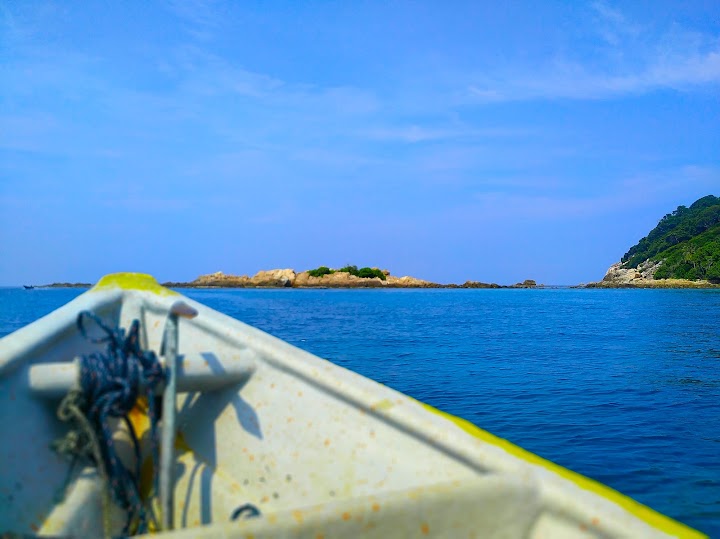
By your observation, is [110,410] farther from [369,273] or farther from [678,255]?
[678,255]

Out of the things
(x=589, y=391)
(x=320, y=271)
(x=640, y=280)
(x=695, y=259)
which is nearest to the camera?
(x=589, y=391)

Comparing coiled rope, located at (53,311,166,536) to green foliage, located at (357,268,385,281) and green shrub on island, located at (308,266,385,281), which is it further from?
green foliage, located at (357,268,385,281)

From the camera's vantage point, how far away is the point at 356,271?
4722 inches

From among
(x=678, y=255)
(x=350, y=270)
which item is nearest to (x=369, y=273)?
(x=350, y=270)

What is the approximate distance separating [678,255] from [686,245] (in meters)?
5.23

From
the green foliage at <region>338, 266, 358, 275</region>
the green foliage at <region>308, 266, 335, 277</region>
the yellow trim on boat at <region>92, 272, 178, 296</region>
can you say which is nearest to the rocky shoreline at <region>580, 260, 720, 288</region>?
the green foliage at <region>338, 266, 358, 275</region>

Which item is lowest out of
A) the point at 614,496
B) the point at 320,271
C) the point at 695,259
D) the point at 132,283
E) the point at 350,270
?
the point at 614,496

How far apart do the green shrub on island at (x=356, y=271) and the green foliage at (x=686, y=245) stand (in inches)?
2204

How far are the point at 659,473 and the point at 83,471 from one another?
6854 millimetres

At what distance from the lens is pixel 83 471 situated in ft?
9.67

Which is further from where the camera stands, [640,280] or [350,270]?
[640,280]

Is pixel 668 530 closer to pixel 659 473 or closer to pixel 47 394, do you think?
pixel 47 394

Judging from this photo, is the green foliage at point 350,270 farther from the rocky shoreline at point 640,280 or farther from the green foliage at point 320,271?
the rocky shoreline at point 640,280

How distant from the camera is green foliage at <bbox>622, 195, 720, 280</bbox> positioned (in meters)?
104
